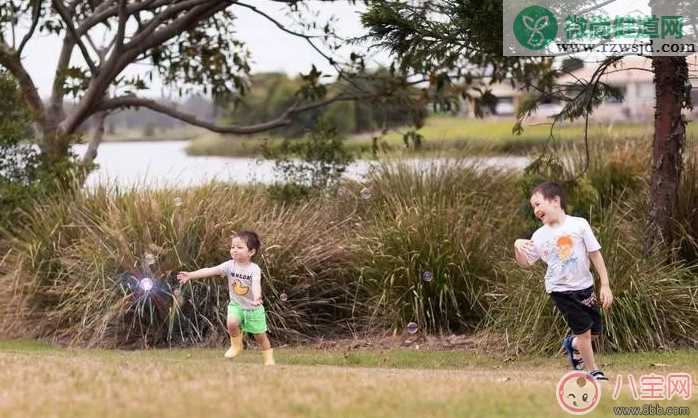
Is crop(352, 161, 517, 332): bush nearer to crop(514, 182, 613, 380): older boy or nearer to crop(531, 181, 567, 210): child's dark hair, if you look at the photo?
crop(514, 182, 613, 380): older boy

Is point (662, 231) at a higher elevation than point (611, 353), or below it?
higher

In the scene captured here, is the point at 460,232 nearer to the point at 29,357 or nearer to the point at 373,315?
the point at 373,315

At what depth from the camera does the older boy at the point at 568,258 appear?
782 centimetres

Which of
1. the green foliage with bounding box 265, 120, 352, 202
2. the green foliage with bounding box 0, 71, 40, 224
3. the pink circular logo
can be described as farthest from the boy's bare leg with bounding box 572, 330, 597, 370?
the green foliage with bounding box 0, 71, 40, 224

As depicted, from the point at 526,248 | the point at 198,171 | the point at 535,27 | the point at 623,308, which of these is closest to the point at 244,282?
the point at 526,248

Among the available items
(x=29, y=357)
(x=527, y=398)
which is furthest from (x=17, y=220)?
(x=527, y=398)

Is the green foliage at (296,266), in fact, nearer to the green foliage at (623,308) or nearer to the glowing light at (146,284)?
the green foliage at (623,308)

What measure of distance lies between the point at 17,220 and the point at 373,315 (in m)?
4.41

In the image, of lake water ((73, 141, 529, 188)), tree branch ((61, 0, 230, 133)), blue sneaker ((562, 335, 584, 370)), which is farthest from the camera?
tree branch ((61, 0, 230, 133))

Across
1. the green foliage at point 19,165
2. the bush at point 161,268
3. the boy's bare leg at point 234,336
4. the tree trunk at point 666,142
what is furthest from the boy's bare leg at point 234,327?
the green foliage at point 19,165

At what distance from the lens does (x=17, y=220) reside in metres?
13.0

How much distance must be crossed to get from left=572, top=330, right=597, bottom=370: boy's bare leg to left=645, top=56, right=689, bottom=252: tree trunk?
3151 millimetres

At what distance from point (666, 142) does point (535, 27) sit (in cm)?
173

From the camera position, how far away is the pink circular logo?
6.44m
